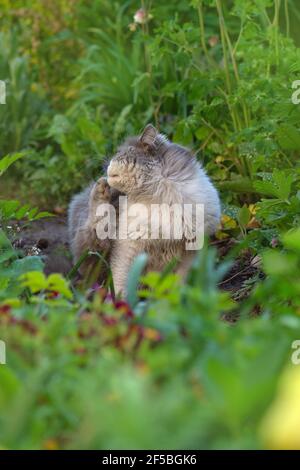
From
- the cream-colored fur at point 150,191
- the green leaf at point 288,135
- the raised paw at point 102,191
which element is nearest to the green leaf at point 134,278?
the cream-colored fur at point 150,191

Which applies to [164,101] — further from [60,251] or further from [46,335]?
[46,335]

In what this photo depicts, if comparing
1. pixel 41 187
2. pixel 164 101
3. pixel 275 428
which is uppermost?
pixel 164 101

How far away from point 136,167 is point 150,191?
0.12 metres

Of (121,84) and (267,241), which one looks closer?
(267,241)

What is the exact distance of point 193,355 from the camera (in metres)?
2.06

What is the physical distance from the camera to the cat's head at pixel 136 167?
389cm

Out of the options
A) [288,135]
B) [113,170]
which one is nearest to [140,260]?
[113,170]

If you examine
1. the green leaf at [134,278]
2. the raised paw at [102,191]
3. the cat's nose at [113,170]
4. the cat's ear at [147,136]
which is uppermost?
the cat's ear at [147,136]

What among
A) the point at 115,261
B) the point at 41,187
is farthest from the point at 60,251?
the point at 41,187

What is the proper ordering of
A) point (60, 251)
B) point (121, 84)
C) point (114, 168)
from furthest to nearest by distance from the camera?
point (121, 84)
point (60, 251)
point (114, 168)

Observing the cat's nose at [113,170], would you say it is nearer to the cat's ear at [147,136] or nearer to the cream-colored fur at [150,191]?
the cream-colored fur at [150,191]

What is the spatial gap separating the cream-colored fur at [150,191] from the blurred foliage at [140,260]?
0.17 metres
